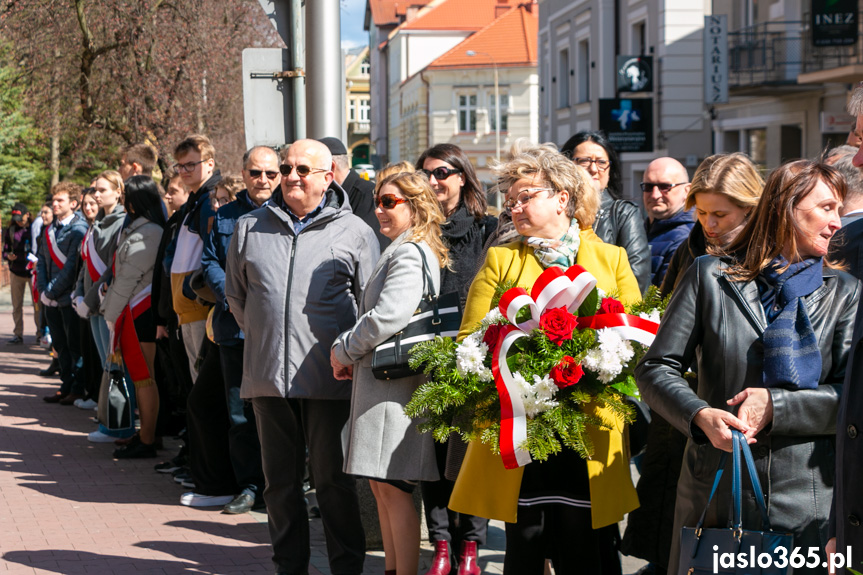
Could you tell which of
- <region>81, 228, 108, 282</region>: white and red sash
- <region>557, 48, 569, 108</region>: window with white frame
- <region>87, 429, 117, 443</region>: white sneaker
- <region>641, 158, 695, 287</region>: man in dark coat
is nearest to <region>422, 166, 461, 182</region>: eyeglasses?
<region>641, 158, 695, 287</region>: man in dark coat

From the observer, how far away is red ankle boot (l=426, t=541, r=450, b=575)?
568 cm

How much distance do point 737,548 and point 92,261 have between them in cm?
797

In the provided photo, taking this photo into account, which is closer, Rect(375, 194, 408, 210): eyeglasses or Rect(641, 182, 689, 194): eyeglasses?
Rect(375, 194, 408, 210): eyeglasses

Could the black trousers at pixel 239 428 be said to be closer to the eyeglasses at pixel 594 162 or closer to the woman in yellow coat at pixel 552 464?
the eyeglasses at pixel 594 162

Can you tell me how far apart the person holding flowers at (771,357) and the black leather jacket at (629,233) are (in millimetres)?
2137

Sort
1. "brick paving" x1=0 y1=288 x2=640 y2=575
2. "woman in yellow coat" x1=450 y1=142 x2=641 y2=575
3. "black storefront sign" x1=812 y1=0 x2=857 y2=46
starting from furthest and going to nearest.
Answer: "black storefront sign" x1=812 y1=0 x2=857 y2=46, "brick paving" x1=0 y1=288 x2=640 y2=575, "woman in yellow coat" x1=450 y1=142 x2=641 y2=575

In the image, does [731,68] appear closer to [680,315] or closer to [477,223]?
[477,223]

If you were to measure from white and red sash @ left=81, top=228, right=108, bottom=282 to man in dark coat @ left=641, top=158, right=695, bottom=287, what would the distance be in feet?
17.5

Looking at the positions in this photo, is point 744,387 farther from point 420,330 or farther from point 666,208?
point 666,208

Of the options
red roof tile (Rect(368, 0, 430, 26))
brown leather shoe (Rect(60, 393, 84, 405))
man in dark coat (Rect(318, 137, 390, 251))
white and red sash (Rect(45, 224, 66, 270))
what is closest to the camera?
man in dark coat (Rect(318, 137, 390, 251))

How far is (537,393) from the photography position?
13.2ft

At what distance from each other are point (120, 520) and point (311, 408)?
222 centimetres

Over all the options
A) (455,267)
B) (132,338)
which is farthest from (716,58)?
(455,267)

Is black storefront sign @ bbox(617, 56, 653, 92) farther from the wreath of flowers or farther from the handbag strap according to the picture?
the handbag strap
